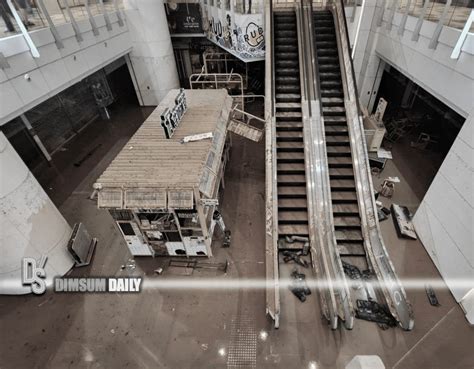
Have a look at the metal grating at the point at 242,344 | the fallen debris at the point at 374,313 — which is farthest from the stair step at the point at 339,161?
the metal grating at the point at 242,344

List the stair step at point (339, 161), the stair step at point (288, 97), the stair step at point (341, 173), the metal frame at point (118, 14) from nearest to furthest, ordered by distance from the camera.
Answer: the stair step at point (341, 173) → the stair step at point (339, 161) → the stair step at point (288, 97) → the metal frame at point (118, 14)

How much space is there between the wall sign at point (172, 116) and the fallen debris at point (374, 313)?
5.40 metres

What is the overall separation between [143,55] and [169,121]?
24.4 ft

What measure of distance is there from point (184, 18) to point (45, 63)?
802cm

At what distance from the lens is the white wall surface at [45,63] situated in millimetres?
5105

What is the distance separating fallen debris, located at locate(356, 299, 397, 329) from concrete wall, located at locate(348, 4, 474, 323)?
4.69 ft

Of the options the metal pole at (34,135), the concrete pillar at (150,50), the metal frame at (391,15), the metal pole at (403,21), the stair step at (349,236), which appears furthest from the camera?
the concrete pillar at (150,50)

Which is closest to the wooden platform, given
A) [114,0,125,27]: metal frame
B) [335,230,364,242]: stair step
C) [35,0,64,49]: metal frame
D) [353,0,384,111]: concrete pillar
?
[35,0,64,49]: metal frame

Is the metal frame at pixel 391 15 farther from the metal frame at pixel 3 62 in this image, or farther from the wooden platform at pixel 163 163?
the metal frame at pixel 3 62

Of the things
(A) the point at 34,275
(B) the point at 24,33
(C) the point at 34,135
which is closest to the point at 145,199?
(A) the point at 34,275

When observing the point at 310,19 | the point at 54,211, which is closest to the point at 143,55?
the point at 310,19

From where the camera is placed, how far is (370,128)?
803 cm

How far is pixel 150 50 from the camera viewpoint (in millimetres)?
11266

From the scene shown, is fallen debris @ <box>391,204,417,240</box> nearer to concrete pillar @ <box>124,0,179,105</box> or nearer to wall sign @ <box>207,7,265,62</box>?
wall sign @ <box>207,7,265,62</box>
